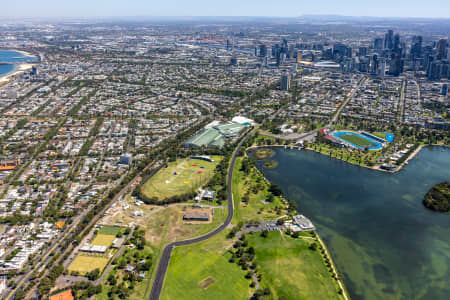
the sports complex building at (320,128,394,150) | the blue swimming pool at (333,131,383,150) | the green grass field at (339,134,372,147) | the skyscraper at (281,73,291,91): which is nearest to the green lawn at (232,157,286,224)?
the sports complex building at (320,128,394,150)

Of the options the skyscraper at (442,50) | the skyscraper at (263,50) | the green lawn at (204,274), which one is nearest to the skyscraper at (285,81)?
the skyscraper at (263,50)

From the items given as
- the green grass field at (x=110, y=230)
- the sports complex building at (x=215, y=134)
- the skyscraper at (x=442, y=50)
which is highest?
the skyscraper at (x=442, y=50)

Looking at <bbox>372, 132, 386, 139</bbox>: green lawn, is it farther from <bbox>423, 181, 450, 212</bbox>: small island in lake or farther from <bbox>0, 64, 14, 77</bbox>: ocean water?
<bbox>0, 64, 14, 77</bbox>: ocean water

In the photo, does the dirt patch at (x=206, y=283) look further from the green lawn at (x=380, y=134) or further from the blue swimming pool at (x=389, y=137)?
the green lawn at (x=380, y=134)

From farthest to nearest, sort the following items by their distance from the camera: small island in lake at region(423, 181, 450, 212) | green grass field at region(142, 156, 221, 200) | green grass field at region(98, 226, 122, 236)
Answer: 1. green grass field at region(142, 156, 221, 200)
2. small island in lake at region(423, 181, 450, 212)
3. green grass field at region(98, 226, 122, 236)

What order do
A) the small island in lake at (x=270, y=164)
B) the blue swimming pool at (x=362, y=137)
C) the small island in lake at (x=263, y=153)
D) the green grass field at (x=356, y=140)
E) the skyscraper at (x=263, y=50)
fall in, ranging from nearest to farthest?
the small island in lake at (x=270, y=164) → the small island in lake at (x=263, y=153) → the blue swimming pool at (x=362, y=137) → the green grass field at (x=356, y=140) → the skyscraper at (x=263, y=50)

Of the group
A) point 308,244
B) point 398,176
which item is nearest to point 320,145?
point 398,176
